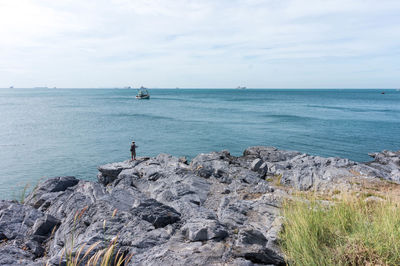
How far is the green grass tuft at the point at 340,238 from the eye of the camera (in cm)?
500

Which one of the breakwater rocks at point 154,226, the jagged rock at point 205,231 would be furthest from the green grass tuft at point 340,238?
the jagged rock at point 205,231

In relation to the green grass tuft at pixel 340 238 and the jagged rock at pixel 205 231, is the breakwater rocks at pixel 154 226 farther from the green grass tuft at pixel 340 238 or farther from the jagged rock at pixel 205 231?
the green grass tuft at pixel 340 238

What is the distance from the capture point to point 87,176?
2517 centimetres

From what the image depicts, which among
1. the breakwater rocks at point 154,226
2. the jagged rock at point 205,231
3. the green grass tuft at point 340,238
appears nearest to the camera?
the green grass tuft at point 340,238

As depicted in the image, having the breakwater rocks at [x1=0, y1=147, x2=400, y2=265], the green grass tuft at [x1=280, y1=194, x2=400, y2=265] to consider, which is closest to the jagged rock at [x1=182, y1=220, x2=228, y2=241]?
the breakwater rocks at [x1=0, y1=147, x2=400, y2=265]

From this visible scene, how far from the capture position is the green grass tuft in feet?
16.4

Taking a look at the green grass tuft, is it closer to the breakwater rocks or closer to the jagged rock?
the breakwater rocks

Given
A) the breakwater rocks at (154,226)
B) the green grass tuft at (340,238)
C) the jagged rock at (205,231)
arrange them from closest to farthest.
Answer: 1. the green grass tuft at (340,238)
2. the breakwater rocks at (154,226)
3. the jagged rock at (205,231)

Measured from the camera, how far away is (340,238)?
5781 millimetres

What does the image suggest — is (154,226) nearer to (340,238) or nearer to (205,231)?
(205,231)

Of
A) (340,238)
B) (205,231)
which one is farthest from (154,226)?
(340,238)

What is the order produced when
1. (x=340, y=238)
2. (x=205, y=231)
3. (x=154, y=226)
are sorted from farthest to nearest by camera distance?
(x=154, y=226)
(x=205, y=231)
(x=340, y=238)

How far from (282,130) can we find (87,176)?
35228 millimetres

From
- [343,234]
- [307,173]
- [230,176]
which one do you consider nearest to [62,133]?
[230,176]
